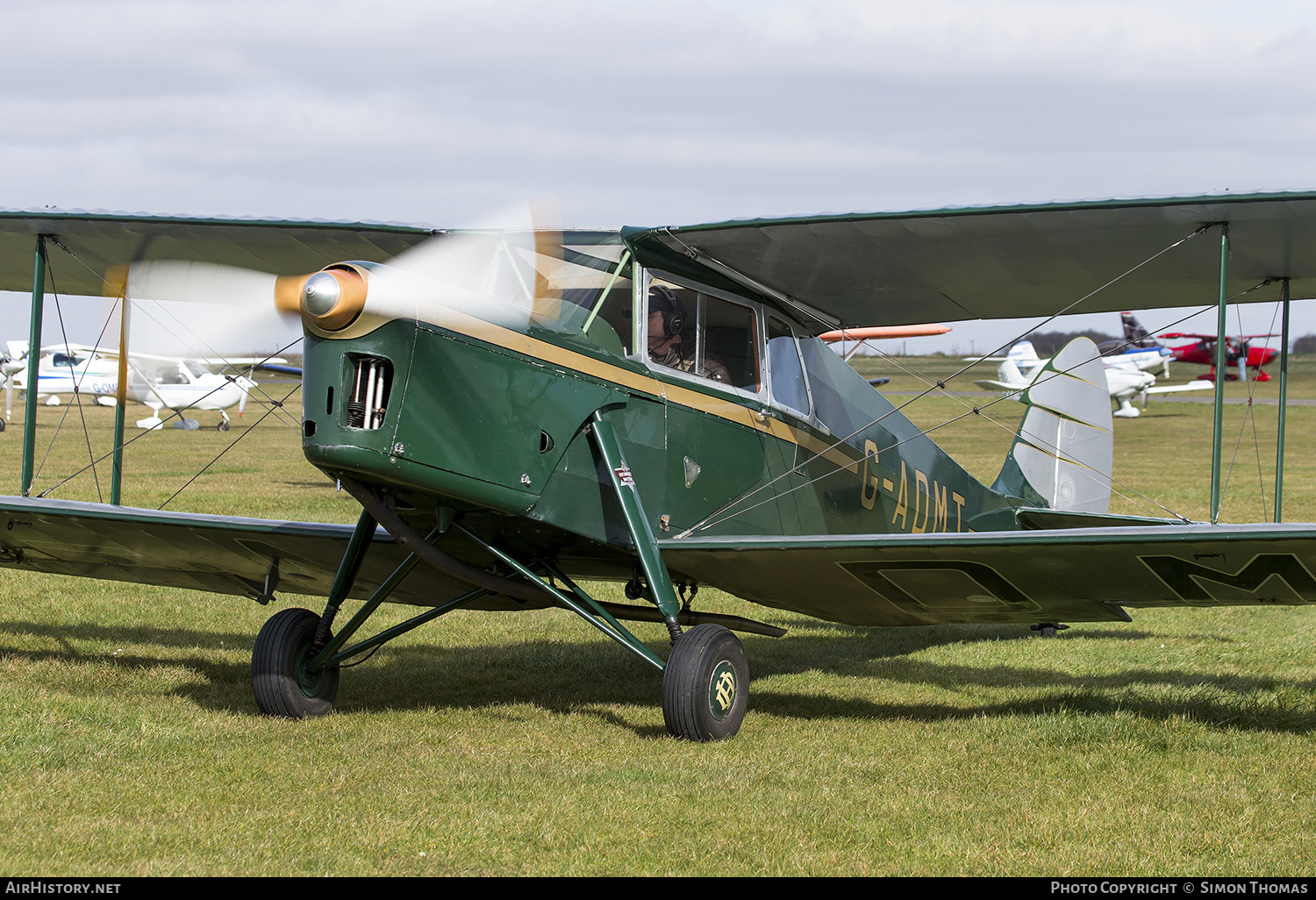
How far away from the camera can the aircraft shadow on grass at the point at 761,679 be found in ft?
21.1

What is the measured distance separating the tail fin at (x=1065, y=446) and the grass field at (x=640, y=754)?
52.9 inches

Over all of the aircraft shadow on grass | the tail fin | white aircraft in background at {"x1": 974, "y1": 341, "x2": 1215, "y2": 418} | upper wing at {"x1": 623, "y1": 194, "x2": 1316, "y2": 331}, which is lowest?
the aircraft shadow on grass

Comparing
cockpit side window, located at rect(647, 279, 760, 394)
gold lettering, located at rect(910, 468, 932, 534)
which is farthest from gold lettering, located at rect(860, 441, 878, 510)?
cockpit side window, located at rect(647, 279, 760, 394)

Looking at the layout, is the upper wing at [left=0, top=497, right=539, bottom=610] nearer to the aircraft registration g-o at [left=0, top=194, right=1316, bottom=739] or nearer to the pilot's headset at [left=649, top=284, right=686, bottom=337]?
the aircraft registration g-o at [left=0, top=194, right=1316, bottom=739]

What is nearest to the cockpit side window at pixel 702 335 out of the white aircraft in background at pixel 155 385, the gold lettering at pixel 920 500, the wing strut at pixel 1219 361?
the gold lettering at pixel 920 500

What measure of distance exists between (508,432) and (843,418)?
2.96 meters

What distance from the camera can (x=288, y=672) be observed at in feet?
20.1

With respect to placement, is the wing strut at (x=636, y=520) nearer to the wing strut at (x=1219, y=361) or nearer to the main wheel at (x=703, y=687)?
the main wheel at (x=703, y=687)

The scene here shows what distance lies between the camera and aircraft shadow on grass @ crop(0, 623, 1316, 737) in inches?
253

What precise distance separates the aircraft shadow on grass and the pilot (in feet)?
6.21

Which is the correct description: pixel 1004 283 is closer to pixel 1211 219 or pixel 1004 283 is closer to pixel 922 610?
pixel 1211 219

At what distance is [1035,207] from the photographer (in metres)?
5.77

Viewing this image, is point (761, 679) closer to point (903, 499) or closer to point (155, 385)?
point (903, 499)

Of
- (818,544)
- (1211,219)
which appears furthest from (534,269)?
(1211,219)
